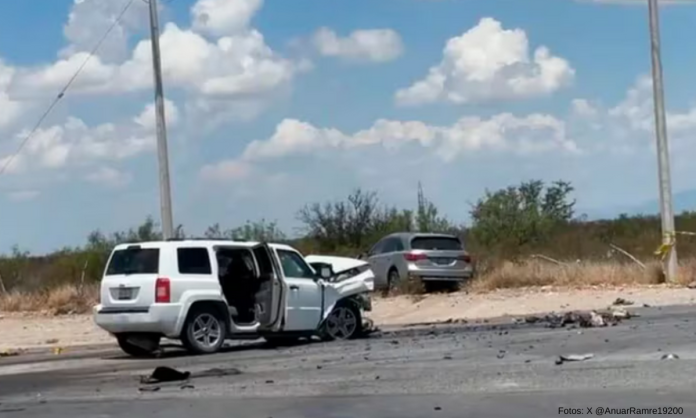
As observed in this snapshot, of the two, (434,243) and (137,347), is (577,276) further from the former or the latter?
(137,347)

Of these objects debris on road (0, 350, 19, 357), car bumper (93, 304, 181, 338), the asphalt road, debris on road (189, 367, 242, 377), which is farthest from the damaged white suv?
debris on road (0, 350, 19, 357)

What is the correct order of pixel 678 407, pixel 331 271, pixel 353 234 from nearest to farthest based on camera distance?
pixel 678 407
pixel 331 271
pixel 353 234

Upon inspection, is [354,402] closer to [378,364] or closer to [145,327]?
[378,364]

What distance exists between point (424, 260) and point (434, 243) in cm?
87

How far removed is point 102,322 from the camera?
74.0 feet

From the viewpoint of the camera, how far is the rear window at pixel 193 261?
22375 millimetres

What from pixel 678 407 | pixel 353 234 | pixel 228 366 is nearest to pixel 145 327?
pixel 228 366

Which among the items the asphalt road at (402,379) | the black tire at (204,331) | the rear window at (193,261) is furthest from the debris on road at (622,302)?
→ the rear window at (193,261)

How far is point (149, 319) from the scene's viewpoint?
71.9 feet

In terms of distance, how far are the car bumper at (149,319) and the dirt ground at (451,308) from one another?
700cm

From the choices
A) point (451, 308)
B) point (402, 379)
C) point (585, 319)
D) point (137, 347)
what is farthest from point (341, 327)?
point (451, 308)

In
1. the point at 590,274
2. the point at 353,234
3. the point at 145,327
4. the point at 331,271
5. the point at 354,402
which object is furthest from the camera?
the point at 353,234

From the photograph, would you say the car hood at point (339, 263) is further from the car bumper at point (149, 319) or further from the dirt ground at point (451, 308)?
the dirt ground at point (451, 308)

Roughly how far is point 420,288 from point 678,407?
2459 cm
